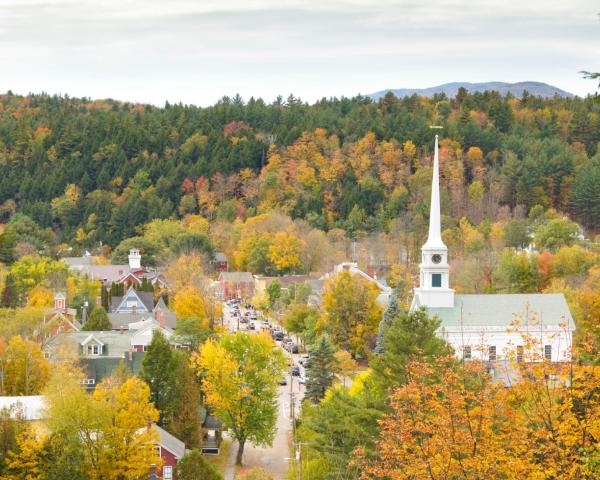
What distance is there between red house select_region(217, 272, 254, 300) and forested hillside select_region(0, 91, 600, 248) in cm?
2029

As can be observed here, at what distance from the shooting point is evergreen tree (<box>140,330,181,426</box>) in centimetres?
4341

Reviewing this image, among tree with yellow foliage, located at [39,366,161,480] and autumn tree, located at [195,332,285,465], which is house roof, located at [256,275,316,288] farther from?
tree with yellow foliage, located at [39,366,161,480]

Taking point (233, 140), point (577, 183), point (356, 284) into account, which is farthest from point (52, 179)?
point (356, 284)

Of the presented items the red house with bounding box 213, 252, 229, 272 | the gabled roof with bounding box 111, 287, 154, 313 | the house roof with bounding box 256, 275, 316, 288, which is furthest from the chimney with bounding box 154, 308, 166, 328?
the red house with bounding box 213, 252, 229, 272

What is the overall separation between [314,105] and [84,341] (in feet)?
406

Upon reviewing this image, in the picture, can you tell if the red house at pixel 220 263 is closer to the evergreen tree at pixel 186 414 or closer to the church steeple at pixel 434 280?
the church steeple at pixel 434 280

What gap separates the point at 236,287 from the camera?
317ft

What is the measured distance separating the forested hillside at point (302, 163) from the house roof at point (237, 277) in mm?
18922

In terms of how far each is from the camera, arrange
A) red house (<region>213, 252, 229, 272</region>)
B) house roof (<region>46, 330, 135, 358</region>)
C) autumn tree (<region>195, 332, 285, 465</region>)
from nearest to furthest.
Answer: autumn tree (<region>195, 332, 285, 465</region>), house roof (<region>46, 330, 135, 358</region>), red house (<region>213, 252, 229, 272</region>)

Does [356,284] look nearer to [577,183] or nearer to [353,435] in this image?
[353,435]

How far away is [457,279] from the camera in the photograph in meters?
79.6

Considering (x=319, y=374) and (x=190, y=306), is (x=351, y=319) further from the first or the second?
(x=319, y=374)

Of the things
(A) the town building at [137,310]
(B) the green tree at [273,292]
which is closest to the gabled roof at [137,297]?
(A) the town building at [137,310]

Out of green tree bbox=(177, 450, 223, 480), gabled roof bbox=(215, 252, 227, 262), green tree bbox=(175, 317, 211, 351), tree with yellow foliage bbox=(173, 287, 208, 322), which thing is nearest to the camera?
green tree bbox=(177, 450, 223, 480)
